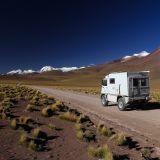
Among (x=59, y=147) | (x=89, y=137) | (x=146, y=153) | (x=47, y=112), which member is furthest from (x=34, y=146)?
(x=47, y=112)

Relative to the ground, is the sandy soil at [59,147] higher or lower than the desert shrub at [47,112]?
lower

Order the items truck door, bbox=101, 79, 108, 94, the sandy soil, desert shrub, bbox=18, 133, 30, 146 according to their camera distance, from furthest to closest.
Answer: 1. truck door, bbox=101, 79, 108, 94
2. desert shrub, bbox=18, 133, 30, 146
3. the sandy soil

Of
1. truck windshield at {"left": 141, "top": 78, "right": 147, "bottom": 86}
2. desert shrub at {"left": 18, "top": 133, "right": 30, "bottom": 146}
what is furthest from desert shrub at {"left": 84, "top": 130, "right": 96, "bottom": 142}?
truck windshield at {"left": 141, "top": 78, "right": 147, "bottom": 86}

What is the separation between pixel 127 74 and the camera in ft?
73.4

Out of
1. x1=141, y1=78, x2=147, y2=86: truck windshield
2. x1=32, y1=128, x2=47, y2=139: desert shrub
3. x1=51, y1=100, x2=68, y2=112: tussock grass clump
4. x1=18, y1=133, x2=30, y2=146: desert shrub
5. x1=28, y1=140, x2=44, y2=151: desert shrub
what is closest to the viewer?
x1=28, y1=140, x2=44, y2=151: desert shrub

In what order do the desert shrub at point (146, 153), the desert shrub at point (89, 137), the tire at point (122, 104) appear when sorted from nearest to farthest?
the desert shrub at point (146, 153) < the desert shrub at point (89, 137) < the tire at point (122, 104)

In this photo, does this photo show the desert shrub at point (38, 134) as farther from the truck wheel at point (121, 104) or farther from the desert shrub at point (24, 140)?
the truck wheel at point (121, 104)

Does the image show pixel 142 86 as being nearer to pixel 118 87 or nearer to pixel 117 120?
pixel 118 87

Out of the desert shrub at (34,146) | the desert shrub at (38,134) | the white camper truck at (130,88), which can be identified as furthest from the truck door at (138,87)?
the desert shrub at (34,146)

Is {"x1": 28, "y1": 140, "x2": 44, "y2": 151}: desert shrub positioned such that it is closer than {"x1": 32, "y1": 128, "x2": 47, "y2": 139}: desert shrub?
Yes

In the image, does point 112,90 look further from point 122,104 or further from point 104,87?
point 122,104

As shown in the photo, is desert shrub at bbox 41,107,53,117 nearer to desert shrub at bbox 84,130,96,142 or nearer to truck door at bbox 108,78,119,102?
desert shrub at bbox 84,130,96,142

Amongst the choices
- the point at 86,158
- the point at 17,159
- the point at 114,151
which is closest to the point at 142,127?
the point at 114,151

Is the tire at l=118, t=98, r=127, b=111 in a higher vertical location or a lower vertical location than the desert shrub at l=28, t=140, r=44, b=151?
higher
